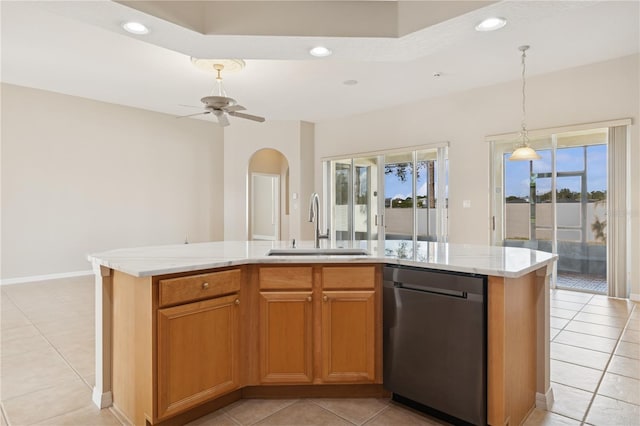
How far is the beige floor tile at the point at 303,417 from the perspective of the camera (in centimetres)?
195

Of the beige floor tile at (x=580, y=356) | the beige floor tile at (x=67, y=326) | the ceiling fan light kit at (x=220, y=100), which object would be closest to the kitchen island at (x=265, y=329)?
the beige floor tile at (x=580, y=356)

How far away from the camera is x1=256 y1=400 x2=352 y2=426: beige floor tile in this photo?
76.9 inches

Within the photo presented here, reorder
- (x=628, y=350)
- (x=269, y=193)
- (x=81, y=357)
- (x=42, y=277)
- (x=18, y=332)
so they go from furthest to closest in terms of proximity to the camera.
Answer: (x=269, y=193) < (x=42, y=277) < (x=18, y=332) < (x=628, y=350) < (x=81, y=357)

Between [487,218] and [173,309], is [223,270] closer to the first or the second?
[173,309]

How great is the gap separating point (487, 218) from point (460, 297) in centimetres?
412

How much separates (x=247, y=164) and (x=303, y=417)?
6440 millimetres

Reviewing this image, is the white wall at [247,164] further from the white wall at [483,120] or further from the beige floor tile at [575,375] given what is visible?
the beige floor tile at [575,375]

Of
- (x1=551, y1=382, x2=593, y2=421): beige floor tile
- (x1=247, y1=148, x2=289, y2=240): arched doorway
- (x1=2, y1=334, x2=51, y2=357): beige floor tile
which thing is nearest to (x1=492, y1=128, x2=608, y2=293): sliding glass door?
(x1=551, y1=382, x2=593, y2=421): beige floor tile

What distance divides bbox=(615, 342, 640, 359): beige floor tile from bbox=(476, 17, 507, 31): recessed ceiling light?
2.68 meters

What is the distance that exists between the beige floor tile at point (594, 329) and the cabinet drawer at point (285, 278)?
2867 millimetres

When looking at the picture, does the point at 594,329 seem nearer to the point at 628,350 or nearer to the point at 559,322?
the point at 559,322

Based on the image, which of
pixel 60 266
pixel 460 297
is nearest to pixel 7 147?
pixel 60 266

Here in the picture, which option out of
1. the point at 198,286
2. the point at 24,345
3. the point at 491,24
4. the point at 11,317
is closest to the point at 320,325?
the point at 198,286

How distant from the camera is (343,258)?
2123 millimetres
